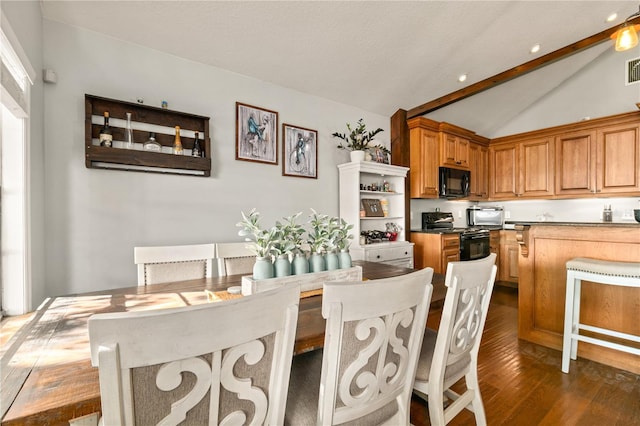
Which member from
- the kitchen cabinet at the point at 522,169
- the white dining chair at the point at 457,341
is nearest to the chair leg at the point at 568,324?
the white dining chair at the point at 457,341

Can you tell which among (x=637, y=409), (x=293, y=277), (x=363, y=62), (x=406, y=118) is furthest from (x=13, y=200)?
(x=406, y=118)

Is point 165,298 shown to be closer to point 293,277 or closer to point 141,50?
point 293,277

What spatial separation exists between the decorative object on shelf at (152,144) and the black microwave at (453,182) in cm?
362

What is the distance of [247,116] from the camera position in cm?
283

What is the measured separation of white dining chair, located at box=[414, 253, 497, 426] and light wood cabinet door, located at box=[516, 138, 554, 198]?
4.16 m

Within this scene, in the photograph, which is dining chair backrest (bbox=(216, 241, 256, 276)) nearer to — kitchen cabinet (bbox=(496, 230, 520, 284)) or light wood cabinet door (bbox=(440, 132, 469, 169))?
light wood cabinet door (bbox=(440, 132, 469, 169))

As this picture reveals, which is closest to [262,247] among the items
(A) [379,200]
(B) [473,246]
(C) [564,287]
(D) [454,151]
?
(C) [564,287]

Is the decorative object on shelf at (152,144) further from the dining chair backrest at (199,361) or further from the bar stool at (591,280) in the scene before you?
the bar stool at (591,280)

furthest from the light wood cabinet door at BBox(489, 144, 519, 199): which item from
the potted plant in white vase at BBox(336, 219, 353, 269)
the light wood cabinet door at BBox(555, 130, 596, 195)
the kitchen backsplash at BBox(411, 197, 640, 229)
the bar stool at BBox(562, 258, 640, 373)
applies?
the potted plant in white vase at BBox(336, 219, 353, 269)

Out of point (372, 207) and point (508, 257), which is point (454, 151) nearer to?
point (372, 207)

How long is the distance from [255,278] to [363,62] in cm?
264

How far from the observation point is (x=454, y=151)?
14.1ft

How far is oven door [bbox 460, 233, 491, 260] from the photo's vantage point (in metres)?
4.00

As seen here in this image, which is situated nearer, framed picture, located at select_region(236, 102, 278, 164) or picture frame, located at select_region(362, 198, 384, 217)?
framed picture, located at select_region(236, 102, 278, 164)
